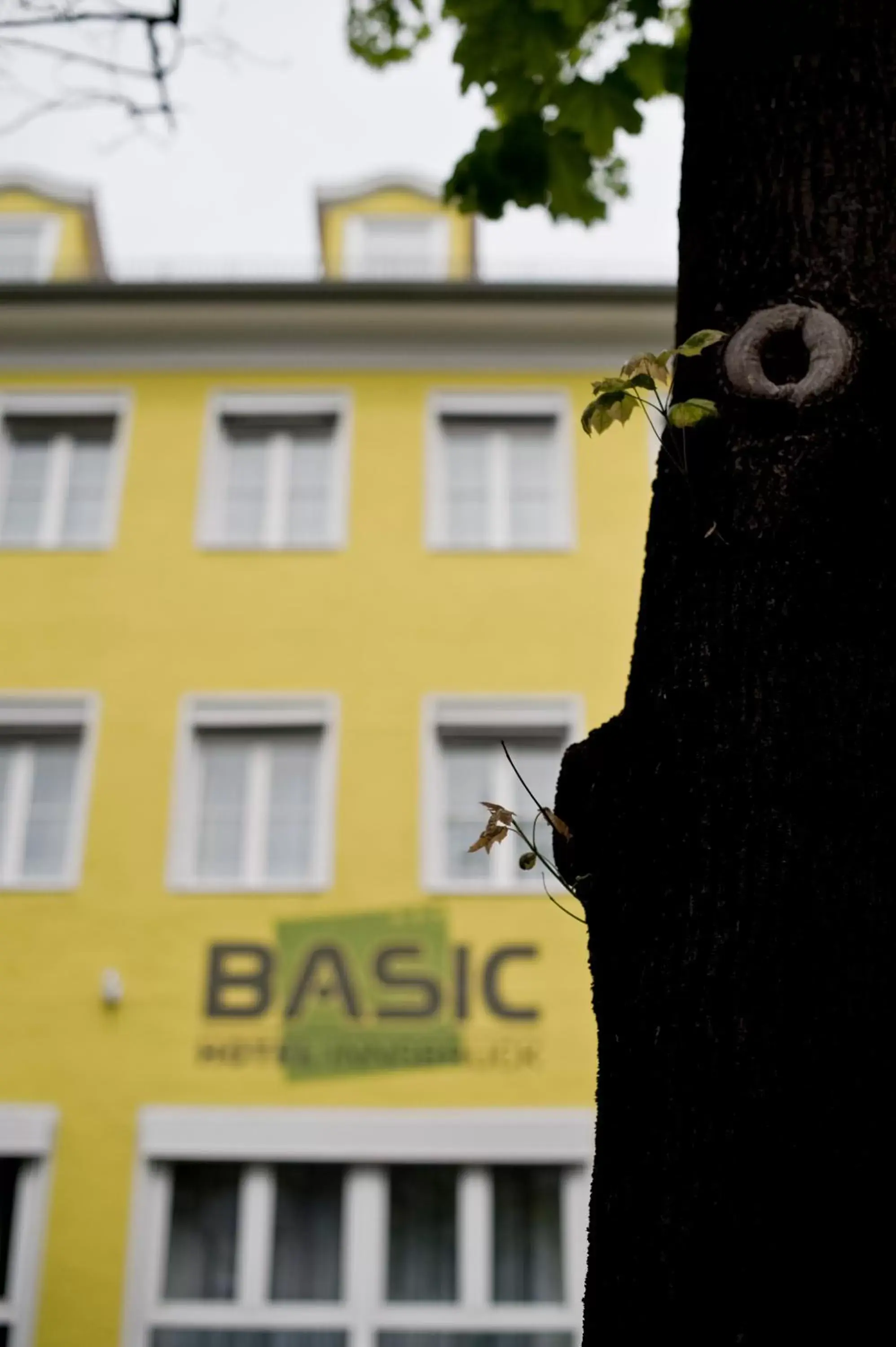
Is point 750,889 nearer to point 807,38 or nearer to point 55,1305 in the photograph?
point 807,38

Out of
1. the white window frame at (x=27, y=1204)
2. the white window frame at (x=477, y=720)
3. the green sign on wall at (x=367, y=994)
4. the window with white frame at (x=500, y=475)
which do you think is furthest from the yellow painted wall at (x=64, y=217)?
the white window frame at (x=27, y=1204)

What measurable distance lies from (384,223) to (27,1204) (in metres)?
10.2

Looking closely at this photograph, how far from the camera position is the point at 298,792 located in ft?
37.4

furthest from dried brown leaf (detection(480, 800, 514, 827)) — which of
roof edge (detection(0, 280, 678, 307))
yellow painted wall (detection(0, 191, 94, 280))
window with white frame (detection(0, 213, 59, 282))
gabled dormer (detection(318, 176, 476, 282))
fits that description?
yellow painted wall (detection(0, 191, 94, 280))

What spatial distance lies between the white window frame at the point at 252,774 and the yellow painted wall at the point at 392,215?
18.7 feet

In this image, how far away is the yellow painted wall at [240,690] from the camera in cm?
1021

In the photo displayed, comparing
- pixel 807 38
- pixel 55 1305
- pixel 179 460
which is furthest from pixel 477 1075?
pixel 807 38

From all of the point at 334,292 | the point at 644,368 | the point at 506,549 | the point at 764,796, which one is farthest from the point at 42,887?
the point at 764,796

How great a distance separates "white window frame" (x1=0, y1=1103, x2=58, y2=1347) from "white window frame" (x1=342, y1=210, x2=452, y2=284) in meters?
8.62

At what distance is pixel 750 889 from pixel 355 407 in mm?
11395

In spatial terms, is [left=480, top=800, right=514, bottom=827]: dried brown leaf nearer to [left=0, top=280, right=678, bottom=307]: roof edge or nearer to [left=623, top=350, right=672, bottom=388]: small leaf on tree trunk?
[left=623, top=350, right=672, bottom=388]: small leaf on tree trunk

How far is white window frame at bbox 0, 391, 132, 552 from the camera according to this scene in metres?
12.3

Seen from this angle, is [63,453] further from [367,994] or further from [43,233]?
[367,994]

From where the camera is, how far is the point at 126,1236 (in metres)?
9.83
